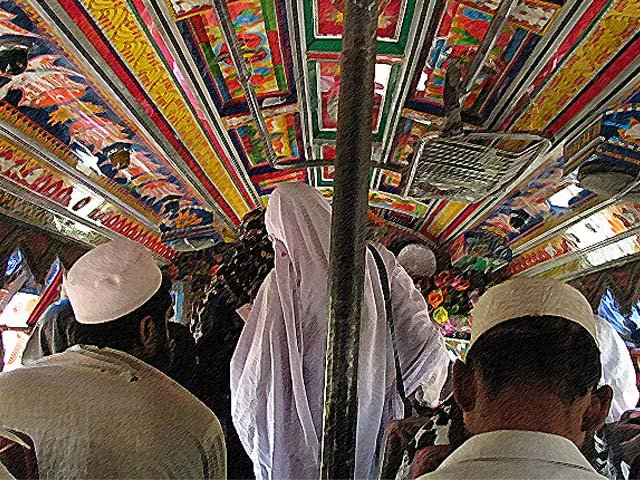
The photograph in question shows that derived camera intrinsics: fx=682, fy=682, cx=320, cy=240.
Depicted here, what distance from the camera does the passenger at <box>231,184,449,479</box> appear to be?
167 cm

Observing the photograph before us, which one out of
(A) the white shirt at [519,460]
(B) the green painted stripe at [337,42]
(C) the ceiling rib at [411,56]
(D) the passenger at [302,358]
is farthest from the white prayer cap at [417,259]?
(A) the white shirt at [519,460]

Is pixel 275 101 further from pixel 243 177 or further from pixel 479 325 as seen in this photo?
pixel 479 325

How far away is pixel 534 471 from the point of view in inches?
35.2

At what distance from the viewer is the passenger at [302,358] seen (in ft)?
5.46

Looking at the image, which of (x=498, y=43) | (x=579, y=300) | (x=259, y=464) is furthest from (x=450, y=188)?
(x=579, y=300)

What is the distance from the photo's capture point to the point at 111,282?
1590 millimetres

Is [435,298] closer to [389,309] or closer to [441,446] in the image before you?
[389,309]

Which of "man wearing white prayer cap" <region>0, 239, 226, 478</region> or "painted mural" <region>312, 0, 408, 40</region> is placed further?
"painted mural" <region>312, 0, 408, 40</region>

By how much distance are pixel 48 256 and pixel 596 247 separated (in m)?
3.69

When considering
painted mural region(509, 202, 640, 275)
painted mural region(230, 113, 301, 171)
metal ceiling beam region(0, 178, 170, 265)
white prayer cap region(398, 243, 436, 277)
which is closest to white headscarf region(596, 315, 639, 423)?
painted mural region(509, 202, 640, 275)

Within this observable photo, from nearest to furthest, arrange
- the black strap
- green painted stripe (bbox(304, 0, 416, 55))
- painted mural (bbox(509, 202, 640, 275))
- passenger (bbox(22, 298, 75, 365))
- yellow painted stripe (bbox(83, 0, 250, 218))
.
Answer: the black strap → passenger (bbox(22, 298, 75, 365)) → yellow painted stripe (bbox(83, 0, 250, 218)) → green painted stripe (bbox(304, 0, 416, 55)) → painted mural (bbox(509, 202, 640, 275))

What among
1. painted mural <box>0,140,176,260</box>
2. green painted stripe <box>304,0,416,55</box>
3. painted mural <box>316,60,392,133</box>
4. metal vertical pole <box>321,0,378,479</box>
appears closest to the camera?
metal vertical pole <box>321,0,378,479</box>

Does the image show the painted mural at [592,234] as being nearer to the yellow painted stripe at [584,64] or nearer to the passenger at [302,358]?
the yellow painted stripe at [584,64]

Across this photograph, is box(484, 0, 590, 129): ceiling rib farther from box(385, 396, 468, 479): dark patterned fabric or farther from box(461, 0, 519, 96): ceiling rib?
box(385, 396, 468, 479): dark patterned fabric
